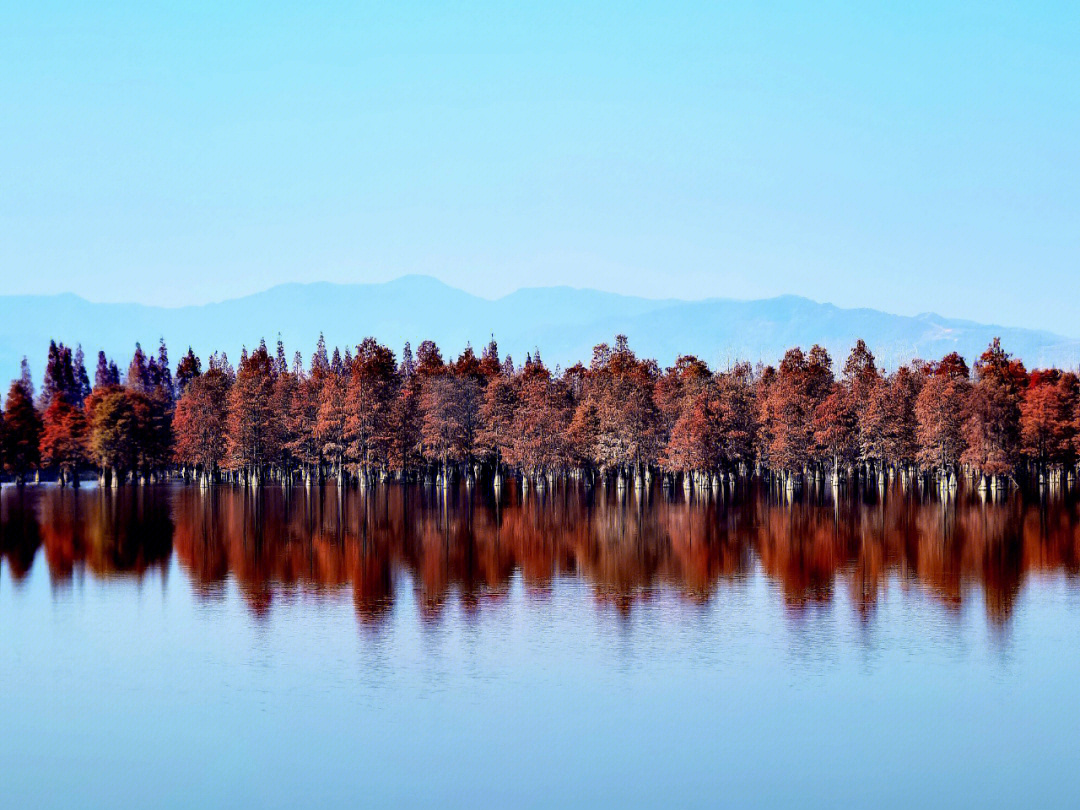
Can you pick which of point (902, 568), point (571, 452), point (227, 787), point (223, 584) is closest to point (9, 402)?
point (571, 452)

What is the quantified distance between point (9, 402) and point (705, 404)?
10110cm

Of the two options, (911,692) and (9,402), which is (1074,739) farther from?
(9,402)

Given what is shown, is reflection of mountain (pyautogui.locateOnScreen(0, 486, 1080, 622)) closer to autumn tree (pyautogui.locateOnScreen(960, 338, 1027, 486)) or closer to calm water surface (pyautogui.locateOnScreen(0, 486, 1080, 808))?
calm water surface (pyautogui.locateOnScreen(0, 486, 1080, 808))

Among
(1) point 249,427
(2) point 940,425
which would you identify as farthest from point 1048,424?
(1) point 249,427

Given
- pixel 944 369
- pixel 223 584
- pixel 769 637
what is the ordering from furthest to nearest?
pixel 944 369 → pixel 223 584 → pixel 769 637

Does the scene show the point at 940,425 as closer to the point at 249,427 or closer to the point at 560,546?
the point at 560,546

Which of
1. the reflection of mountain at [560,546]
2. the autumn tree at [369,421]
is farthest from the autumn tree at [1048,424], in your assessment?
→ the autumn tree at [369,421]

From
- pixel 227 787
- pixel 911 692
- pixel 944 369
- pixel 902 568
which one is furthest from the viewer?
pixel 944 369

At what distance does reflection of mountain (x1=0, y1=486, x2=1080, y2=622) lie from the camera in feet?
168

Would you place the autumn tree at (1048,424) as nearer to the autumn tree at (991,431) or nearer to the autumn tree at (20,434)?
the autumn tree at (991,431)

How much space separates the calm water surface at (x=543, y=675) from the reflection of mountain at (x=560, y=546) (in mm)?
403

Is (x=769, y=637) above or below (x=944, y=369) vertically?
below

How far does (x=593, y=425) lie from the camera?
13350 centimetres

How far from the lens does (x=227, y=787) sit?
86.9 ft
